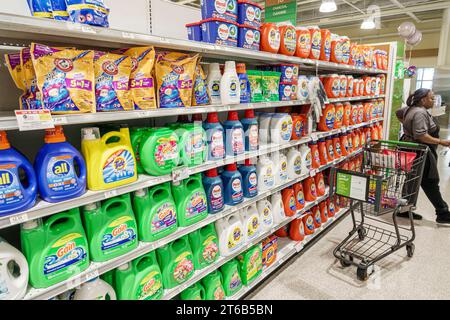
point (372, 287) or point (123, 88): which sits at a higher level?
point (123, 88)

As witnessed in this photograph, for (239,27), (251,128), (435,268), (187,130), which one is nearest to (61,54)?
(187,130)

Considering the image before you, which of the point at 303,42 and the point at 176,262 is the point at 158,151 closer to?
the point at 176,262

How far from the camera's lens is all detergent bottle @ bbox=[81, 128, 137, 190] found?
144 centimetres

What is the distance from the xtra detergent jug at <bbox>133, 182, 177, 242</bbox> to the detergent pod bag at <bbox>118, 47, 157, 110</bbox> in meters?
0.50

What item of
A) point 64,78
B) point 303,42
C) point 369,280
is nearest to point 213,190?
point 64,78

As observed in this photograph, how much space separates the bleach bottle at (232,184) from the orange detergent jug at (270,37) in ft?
3.10

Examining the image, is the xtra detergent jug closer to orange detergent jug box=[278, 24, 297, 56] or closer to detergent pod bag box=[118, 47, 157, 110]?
detergent pod bag box=[118, 47, 157, 110]

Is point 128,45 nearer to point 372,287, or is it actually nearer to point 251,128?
point 251,128

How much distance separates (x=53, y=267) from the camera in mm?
1323

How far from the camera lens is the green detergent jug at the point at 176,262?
6.03ft

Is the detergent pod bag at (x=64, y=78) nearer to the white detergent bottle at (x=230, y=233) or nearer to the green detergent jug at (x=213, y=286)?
the white detergent bottle at (x=230, y=233)

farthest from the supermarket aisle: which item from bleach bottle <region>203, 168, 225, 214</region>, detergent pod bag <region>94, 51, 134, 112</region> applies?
detergent pod bag <region>94, 51, 134, 112</region>

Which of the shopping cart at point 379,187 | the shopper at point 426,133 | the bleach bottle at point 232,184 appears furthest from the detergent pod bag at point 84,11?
the shopper at point 426,133

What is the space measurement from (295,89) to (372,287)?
1859 millimetres
